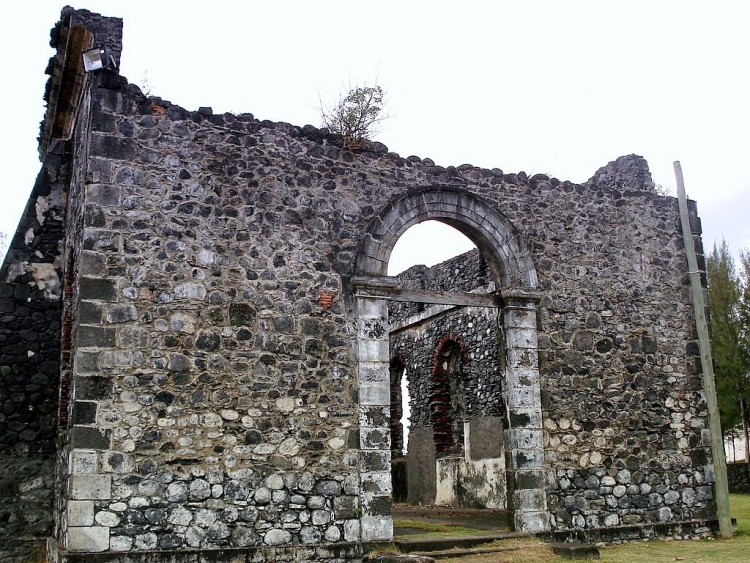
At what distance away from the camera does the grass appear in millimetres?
8531

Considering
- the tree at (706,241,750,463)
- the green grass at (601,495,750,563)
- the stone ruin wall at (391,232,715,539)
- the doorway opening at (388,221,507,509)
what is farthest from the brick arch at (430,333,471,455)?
the tree at (706,241,750,463)

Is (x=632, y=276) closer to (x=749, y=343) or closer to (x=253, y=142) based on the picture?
(x=253, y=142)

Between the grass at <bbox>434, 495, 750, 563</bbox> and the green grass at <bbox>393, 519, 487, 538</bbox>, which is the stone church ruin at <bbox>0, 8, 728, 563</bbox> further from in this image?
the green grass at <bbox>393, 519, 487, 538</bbox>

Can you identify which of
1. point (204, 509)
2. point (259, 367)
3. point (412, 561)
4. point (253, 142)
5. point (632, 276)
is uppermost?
point (253, 142)

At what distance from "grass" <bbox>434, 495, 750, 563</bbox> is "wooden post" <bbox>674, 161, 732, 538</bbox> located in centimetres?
44

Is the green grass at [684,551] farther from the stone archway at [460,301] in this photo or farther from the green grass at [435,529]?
the green grass at [435,529]

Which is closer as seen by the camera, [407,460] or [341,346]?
[341,346]

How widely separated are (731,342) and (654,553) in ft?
52.4

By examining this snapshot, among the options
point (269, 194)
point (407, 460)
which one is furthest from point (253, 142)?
point (407, 460)

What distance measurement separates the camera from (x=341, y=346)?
915 cm

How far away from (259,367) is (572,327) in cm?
436

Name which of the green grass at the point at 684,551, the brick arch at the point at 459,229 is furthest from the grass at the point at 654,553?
the brick arch at the point at 459,229

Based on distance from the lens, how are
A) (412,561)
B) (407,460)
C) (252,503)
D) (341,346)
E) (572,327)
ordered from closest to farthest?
1. (412,561)
2. (252,503)
3. (341,346)
4. (572,327)
5. (407,460)

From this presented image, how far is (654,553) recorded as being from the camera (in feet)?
30.7
